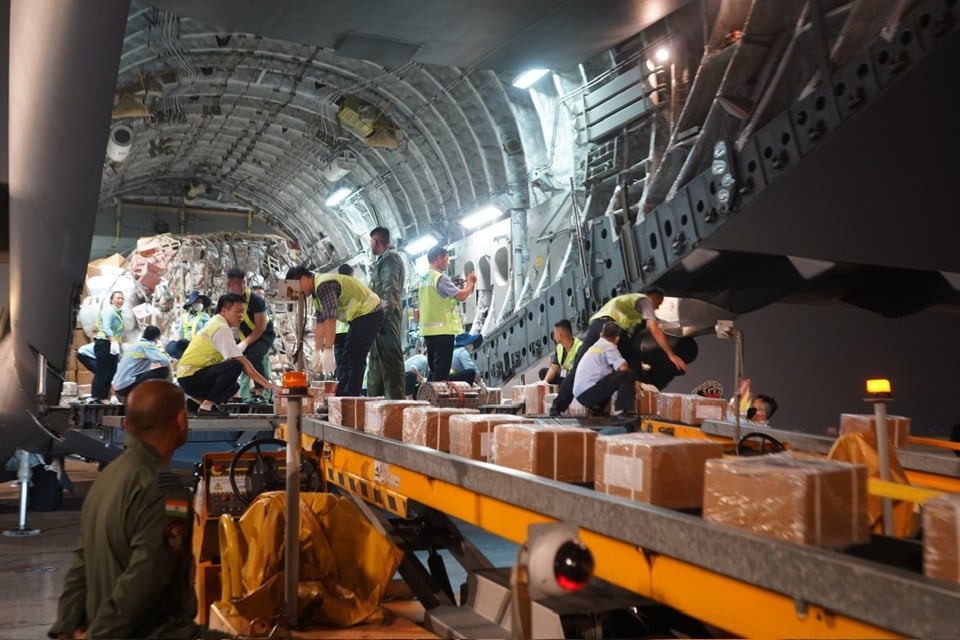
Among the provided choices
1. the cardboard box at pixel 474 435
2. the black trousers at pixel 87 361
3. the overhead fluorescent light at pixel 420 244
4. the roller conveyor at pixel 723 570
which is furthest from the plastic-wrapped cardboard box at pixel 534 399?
the overhead fluorescent light at pixel 420 244

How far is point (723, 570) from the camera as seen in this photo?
6.10 ft

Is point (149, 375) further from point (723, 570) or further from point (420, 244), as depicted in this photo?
point (420, 244)

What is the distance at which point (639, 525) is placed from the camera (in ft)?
6.97

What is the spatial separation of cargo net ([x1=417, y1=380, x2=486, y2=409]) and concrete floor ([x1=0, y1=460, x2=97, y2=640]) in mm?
2954

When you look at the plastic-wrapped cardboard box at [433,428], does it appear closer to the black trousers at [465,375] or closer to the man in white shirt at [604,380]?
the man in white shirt at [604,380]

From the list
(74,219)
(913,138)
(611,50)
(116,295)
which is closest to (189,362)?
(74,219)

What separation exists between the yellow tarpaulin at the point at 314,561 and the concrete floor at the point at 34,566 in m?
1.44

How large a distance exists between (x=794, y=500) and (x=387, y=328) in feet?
18.3

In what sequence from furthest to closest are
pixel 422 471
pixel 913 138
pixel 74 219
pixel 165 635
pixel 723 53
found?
pixel 723 53 → pixel 913 138 → pixel 74 219 → pixel 422 471 → pixel 165 635

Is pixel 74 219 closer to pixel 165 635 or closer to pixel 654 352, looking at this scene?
pixel 165 635

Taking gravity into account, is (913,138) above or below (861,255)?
above

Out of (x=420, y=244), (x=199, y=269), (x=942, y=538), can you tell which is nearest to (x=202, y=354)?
(x=942, y=538)

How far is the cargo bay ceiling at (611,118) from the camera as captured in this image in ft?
22.8

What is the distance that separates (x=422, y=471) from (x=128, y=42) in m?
12.4
